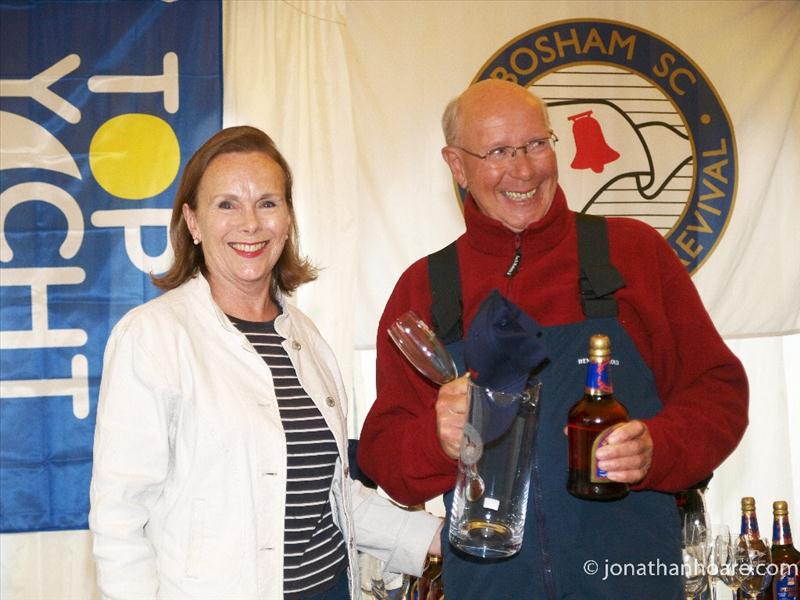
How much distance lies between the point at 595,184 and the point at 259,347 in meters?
2.37

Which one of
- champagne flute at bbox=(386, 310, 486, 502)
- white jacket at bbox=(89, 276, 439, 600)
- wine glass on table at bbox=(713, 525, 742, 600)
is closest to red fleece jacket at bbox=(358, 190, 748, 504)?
champagne flute at bbox=(386, 310, 486, 502)

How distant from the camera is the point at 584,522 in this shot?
181cm

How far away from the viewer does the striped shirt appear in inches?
78.9

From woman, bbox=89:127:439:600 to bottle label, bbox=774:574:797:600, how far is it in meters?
1.31

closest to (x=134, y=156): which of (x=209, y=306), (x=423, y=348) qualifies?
(x=209, y=306)

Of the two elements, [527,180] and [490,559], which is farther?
[527,180]

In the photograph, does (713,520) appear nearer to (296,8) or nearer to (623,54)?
(623,54)

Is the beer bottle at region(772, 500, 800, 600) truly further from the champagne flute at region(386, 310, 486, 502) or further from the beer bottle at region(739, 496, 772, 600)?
the champagne flute at region(386, 310, 486, 502)

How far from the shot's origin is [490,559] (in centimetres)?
186

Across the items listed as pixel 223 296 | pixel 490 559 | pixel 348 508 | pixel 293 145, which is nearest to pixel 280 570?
pixel 348 508

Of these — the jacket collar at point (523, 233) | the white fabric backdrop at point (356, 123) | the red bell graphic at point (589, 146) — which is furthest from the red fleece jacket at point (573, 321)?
the red bell graphic at point (589, 146)

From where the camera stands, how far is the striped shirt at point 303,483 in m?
2.00

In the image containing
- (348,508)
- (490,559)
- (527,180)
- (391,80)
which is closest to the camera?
(490,559)

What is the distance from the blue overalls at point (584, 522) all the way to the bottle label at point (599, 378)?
0.19 metres
